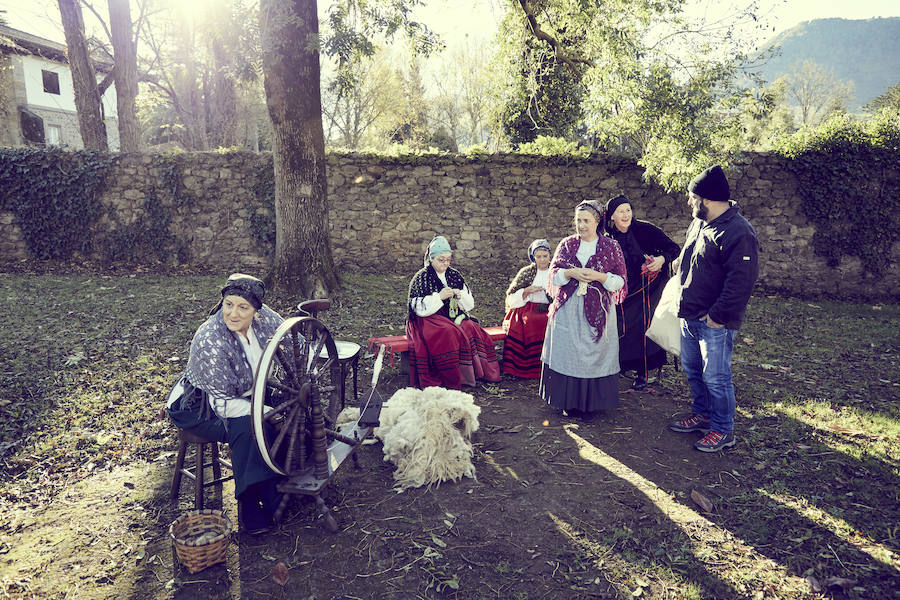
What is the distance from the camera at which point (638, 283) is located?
5477 millimetres

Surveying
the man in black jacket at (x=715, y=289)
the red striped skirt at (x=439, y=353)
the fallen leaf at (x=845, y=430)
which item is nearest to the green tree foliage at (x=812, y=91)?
the fallen leaf at (x=845, y=430)

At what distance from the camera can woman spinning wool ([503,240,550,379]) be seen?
5.87 metres

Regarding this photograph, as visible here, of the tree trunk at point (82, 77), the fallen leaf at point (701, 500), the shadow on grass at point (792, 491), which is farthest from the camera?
the tree trunk at point (82, 77)

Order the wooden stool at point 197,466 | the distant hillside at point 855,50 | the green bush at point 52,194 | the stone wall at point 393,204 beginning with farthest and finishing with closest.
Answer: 1. the distant hillside at point 855,50
2. the green bush at point 52,194
3. the stone wall at point 393,204
4. the wooden stool at point 197,466

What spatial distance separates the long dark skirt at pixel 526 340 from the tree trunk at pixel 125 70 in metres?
13.8

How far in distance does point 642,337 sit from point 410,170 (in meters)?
7.43

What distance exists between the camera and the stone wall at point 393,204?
11.4m

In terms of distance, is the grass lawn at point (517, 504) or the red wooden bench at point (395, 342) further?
the red wooden bench at point (395, 342)

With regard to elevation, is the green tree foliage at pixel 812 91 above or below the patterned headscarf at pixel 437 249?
above

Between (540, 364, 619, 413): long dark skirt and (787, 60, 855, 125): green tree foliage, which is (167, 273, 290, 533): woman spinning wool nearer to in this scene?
(540, 364, 619, 413): long dark skirt

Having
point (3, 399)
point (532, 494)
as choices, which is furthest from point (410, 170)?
point (532, 494)

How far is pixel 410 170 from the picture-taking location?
11539 millimetres

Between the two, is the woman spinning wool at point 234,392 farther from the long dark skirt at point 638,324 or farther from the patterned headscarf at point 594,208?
the long dark skirt at point 638,324

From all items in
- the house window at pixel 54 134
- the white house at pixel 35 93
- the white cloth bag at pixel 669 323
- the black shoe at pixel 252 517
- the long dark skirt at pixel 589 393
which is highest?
the white house at pixel 35 93
